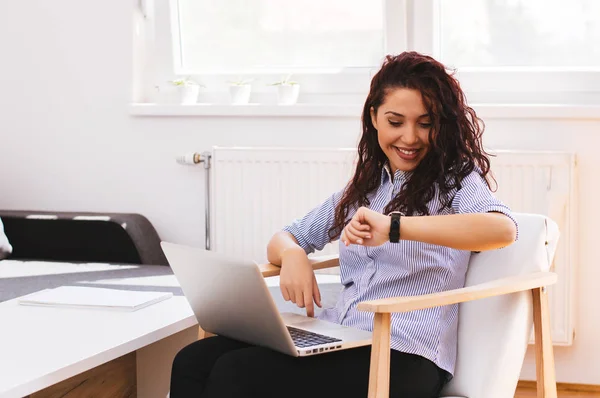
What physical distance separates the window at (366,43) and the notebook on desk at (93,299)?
1207mm

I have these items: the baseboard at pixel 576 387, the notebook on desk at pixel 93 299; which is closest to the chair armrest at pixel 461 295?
the notebook on desk at pixel 93 299

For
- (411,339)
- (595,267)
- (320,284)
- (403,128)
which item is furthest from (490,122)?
(411,339)

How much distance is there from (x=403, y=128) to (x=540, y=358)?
0.55 meters

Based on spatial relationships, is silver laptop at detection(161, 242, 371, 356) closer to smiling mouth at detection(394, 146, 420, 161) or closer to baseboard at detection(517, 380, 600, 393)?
smiling mouth at detection(394, 146, 420, 161)

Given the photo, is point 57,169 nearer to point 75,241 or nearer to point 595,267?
point 75,241

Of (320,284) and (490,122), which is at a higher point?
(490,122)

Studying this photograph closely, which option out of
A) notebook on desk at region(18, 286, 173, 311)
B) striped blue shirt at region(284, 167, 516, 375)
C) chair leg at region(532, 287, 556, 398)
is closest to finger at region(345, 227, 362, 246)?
striped blue shirt at region(284, 167, 516, 375)

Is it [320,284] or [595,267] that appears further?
[595,267]

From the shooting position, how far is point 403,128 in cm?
180

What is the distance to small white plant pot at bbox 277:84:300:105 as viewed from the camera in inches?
126

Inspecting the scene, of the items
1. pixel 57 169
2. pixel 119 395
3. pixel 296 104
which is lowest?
pixel 119 395

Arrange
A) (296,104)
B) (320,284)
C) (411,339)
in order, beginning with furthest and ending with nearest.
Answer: (296,104) < (320,284) < (411,339)

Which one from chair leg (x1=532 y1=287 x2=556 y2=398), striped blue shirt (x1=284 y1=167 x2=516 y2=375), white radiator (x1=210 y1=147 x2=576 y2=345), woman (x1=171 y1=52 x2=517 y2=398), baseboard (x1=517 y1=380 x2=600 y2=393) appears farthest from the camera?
baseboard (x1=517 y1=380 x2=600 y2=393)

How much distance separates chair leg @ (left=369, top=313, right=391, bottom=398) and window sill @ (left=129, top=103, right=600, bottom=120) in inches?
64.3
